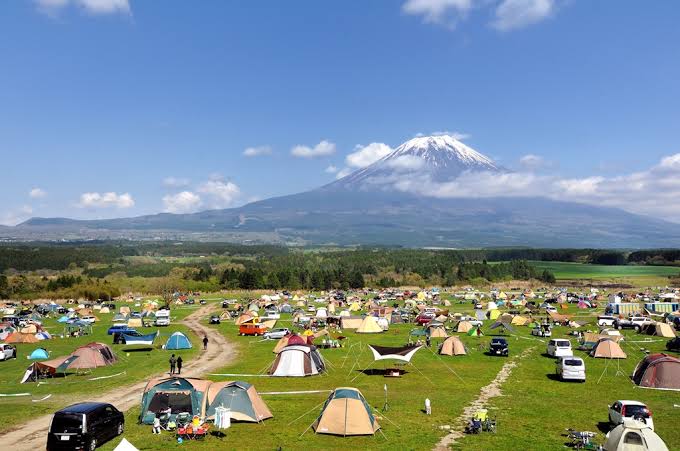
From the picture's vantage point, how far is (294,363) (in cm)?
2778

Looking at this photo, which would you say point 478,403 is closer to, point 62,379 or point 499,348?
point 499,348

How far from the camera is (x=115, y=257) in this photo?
16638 centimetres

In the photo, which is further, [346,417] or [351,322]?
[351,322]

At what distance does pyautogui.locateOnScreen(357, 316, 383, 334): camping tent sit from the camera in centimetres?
4778

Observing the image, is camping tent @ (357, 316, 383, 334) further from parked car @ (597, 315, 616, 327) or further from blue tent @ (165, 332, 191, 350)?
parked car @ (597, 315, 616, 327)

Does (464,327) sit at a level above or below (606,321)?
below

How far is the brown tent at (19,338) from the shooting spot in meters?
41.8

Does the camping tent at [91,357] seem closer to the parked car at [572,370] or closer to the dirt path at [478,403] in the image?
the dirt path at [478,403]

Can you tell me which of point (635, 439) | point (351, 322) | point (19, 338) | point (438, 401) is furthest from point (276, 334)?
point (635, 439)

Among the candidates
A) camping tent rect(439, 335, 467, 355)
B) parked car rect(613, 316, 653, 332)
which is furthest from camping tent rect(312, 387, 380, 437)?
parked car rect(613, 316, 653, 332)

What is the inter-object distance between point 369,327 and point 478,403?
26838mm

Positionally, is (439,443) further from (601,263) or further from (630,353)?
(601,263)

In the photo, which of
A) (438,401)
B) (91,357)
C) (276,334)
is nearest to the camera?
(438,401)

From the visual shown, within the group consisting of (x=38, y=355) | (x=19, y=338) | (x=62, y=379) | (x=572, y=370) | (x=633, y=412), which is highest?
(x=633, y=412)
